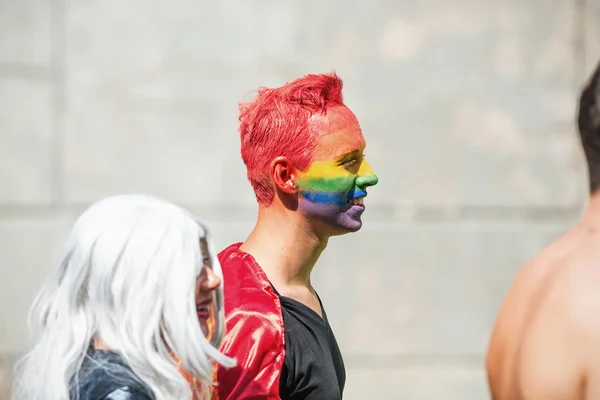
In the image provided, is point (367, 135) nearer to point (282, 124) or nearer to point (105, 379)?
point (282, 124)

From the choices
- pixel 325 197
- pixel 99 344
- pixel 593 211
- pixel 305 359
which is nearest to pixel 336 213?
pixel 325 197

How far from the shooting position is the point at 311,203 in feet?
10.3

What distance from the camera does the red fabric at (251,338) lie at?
2807 mm

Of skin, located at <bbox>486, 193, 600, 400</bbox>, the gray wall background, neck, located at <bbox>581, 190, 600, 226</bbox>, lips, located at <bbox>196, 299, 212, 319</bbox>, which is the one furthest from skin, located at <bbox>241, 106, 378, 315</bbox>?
the gray wall background

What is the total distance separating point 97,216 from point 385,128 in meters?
3.35

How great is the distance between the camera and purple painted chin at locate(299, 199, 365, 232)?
3.14 meters

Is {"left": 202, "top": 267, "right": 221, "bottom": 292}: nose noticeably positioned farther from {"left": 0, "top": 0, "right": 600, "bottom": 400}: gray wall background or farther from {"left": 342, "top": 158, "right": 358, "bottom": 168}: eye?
{"left": 0, "top": 0, "right": 600, "bottom": 400}: gray wall background

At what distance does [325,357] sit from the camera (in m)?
3.06

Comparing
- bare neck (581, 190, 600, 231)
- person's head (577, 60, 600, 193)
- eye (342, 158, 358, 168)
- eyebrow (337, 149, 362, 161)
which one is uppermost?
person's head (577, 60, 600, 193)

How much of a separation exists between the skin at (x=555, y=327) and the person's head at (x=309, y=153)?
2.47ft

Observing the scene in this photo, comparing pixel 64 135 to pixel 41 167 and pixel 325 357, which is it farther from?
pixel 325 357

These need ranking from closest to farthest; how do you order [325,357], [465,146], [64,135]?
[325,357]
[64,135]
[465,146]

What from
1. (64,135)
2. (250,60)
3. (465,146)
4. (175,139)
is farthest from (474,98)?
(64,135)

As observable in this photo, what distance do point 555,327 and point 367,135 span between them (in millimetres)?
3271
